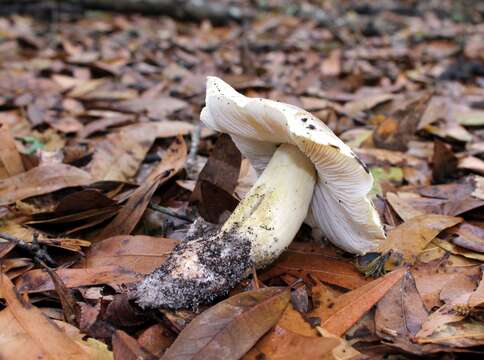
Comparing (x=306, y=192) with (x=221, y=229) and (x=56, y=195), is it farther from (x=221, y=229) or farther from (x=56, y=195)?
(x=56, y=195)

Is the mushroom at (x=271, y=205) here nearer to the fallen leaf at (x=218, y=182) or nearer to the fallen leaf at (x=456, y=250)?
the fallen leaf at (x=218, y=182)

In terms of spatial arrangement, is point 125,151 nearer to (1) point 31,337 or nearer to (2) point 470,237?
(1) point 31,337

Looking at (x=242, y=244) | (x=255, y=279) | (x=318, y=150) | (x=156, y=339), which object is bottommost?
(x=156, y=339)

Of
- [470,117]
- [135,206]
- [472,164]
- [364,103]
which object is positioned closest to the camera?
[135,206]

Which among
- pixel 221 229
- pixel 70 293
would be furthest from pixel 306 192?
pixel 70 293

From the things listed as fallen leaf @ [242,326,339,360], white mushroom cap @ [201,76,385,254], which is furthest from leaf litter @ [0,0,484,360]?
white mushroom cap @ [201,76,385,254]

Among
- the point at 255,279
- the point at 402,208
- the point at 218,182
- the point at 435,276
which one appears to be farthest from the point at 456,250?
the point at 218,182

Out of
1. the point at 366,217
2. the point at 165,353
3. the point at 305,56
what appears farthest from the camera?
the point at 305,56
